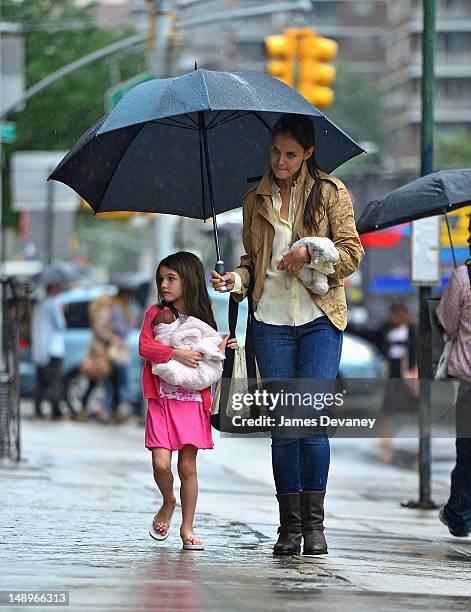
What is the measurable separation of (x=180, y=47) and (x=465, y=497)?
Result: 39.4 meters

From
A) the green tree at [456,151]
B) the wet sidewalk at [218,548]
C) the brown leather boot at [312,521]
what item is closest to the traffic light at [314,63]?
the wet sidewalk at [218,548]

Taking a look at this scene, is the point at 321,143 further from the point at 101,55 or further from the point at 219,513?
Result: the point at 101,55

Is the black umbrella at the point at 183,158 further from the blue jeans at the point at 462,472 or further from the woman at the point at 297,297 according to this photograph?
the blue jeans at the point at 462,472

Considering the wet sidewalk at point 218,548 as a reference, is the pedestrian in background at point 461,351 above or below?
above

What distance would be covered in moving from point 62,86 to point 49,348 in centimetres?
2407

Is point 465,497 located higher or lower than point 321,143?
lower

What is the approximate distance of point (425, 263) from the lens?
11.0 metres

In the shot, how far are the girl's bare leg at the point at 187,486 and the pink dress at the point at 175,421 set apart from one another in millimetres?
53

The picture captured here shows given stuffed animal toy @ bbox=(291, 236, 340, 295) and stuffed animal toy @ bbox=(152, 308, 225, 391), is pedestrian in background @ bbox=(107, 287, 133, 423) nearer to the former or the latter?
stuffed animal toy @ bbox=(152, 308, 225, 391)

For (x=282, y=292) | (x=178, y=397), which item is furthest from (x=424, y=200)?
(x=178, y=397)

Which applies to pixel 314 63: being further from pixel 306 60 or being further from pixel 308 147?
pixel 308 147

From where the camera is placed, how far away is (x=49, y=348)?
21469 millimetres

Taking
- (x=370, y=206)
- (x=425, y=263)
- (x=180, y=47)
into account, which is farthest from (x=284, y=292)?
(x=180, y=47)

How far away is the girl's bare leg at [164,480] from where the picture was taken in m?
7.29
